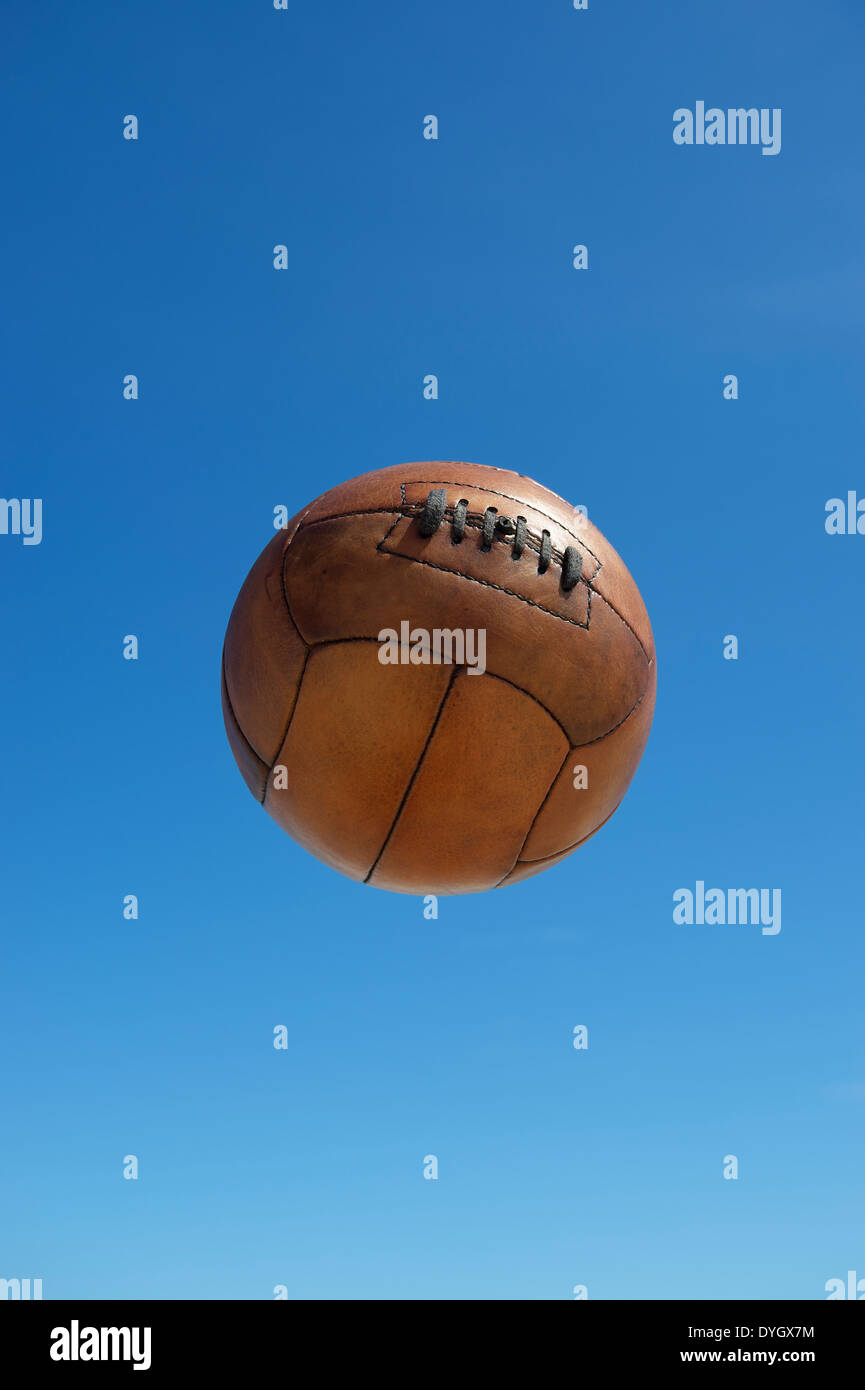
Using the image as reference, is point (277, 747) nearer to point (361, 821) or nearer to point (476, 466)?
point (361, 821)

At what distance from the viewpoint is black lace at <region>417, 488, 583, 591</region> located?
4.93 m

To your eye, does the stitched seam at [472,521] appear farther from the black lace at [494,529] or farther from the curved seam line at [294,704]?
the curved seam line at [294,704]

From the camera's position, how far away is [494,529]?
497 centimetres

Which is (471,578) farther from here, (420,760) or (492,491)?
(420,760)

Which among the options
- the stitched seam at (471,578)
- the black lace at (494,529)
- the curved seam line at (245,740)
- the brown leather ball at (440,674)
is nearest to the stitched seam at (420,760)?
the brown leather ball at (440,674)

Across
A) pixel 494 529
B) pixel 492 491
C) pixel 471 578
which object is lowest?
pixel 471 578

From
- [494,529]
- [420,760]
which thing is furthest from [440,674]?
[494,529]

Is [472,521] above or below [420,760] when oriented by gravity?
above

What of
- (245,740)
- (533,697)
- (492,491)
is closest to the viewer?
(533,697)

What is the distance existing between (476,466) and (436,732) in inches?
57.7

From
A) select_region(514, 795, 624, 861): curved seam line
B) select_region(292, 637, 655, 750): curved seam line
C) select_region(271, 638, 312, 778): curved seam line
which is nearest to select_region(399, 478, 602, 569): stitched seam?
select_region(292, 637, 655, 750): curved seam line

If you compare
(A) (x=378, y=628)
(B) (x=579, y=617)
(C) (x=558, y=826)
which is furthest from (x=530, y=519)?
(C) (x=558, y=826)

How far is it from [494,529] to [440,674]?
692 mm

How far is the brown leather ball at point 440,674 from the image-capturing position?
483cm
